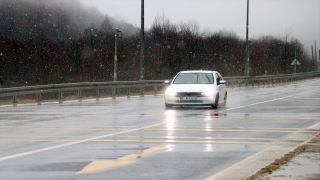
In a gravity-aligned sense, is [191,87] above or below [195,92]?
above

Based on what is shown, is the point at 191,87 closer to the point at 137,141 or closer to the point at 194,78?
the point at 194,78

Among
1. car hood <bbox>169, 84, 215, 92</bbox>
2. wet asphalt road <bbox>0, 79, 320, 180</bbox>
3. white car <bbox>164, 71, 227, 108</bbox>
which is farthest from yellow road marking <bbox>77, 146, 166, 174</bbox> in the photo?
car hood <bbox>169, 84, 215, 92</bbox>

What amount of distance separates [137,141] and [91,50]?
334 feet

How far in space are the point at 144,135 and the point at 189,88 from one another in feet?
37.3

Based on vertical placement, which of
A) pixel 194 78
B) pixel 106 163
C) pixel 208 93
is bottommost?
pixel 106 163

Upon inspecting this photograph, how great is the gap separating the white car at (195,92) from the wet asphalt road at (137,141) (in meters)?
2.20

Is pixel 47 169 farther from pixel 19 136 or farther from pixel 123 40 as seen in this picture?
pixel 123 40

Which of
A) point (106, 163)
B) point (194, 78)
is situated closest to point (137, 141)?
point (106, 163)

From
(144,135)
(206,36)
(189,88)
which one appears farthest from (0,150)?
(206,36)

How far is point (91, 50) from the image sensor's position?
115688 mm

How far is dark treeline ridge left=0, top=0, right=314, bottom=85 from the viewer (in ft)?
338

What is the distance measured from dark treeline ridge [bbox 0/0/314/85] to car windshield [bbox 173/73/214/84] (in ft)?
204

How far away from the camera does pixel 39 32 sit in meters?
118

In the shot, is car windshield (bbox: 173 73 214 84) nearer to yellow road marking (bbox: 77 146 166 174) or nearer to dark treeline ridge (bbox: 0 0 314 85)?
yellow road marking (bbox: 77 146 166 174)
